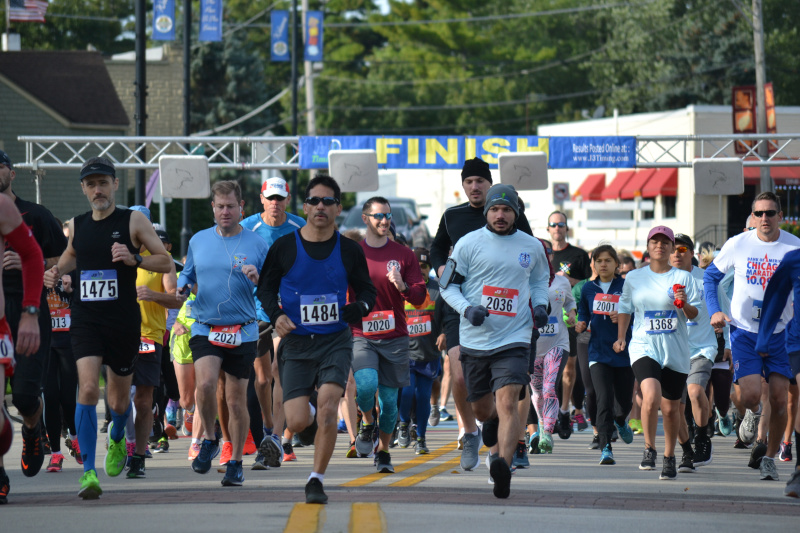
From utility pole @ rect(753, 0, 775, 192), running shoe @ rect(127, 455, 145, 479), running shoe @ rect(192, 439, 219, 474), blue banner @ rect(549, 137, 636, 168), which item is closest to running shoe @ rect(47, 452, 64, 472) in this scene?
running shoe @ rect(127, 455, 145, 479)

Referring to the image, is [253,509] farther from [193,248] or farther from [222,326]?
[193,248]

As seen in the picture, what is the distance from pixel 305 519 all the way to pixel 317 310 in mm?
1677

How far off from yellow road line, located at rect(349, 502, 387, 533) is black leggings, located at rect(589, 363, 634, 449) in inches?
184

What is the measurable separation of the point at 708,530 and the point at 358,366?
3935 mm

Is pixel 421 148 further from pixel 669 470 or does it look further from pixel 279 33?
pixel 279 33

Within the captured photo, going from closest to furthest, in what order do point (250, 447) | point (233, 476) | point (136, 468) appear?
point (233, 476)
point (136, 468)
point (250, 447)

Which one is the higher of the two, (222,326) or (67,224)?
(67,224)

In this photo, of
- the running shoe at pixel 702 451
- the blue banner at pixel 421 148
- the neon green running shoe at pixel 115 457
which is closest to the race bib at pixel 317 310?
the neon green running shoe at pixel 115 457

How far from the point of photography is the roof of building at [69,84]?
43.3 m

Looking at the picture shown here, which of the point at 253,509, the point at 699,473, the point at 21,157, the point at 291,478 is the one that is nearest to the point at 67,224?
the point at 291,478

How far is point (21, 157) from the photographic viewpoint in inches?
1663

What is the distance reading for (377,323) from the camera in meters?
10.6

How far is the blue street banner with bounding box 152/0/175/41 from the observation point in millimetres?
30812

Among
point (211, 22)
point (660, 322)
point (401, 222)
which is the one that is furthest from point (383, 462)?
point (401, 222)
